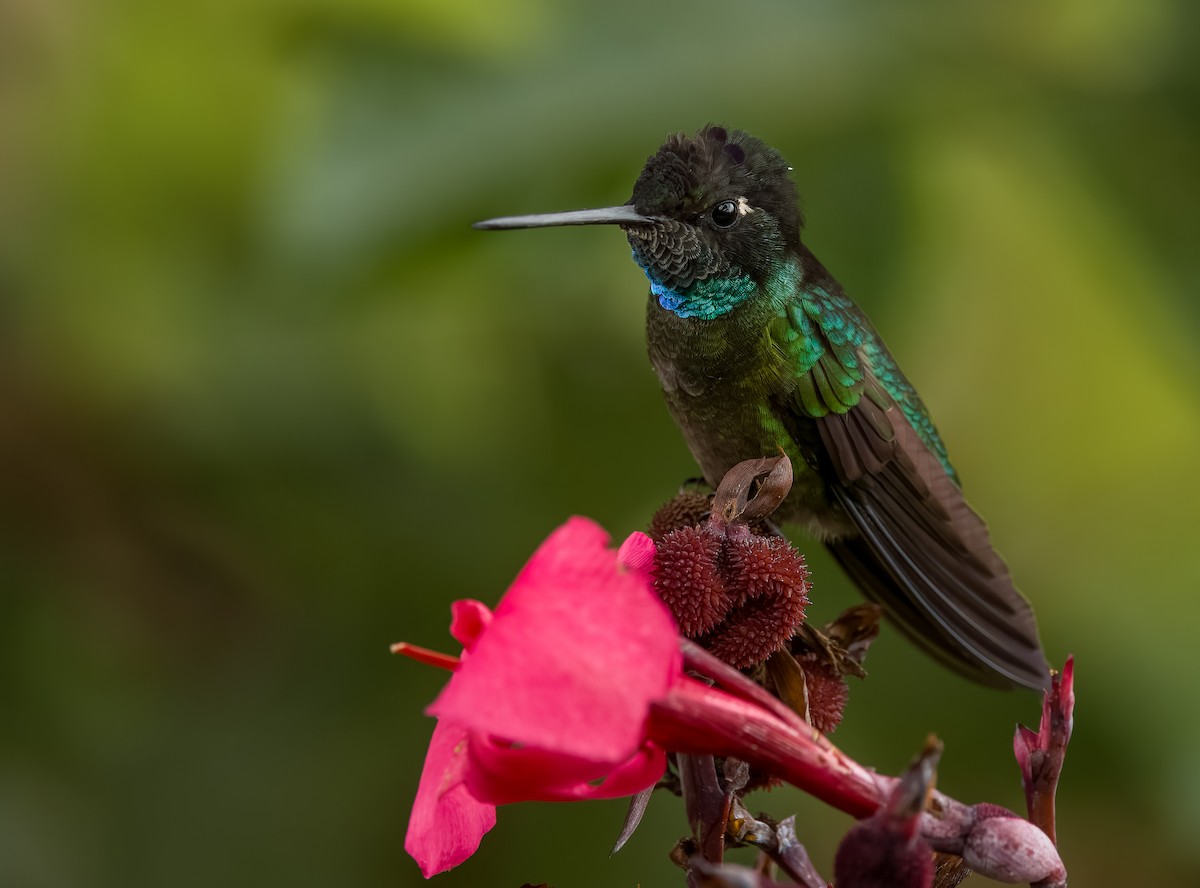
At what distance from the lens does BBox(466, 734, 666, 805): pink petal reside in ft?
2.61

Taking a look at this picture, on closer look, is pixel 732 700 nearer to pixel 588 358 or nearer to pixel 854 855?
pixel 854 855

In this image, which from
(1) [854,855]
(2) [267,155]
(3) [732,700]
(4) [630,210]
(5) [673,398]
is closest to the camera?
(1) [854,855]

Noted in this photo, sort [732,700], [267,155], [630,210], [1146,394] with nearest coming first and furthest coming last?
1. [732,700]
2. [630,210]
3. [267,155]
4. [1146,394]

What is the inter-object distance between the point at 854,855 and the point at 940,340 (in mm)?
1525

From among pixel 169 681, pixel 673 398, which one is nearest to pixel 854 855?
pixel 673 398

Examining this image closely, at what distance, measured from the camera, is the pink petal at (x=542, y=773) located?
2.61 feet

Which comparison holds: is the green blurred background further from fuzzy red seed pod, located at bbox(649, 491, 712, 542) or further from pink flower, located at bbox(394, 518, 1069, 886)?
pink flower, located at bbox(394, 518, 1069, 886)

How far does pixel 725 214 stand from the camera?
55.1 inches

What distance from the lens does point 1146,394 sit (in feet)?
6.95

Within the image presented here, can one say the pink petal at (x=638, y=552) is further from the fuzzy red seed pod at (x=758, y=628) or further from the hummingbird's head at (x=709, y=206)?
the hummingbird's head at (x=709, y=206)

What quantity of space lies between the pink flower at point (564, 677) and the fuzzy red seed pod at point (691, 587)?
140 mm

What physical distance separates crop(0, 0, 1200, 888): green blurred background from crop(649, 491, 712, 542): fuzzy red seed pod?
0.67 metres

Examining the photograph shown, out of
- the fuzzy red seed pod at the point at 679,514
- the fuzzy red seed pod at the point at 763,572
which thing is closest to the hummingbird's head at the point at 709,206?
the fuzzy red seed pod at the point at 679,514

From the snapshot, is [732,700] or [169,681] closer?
[732,700]
